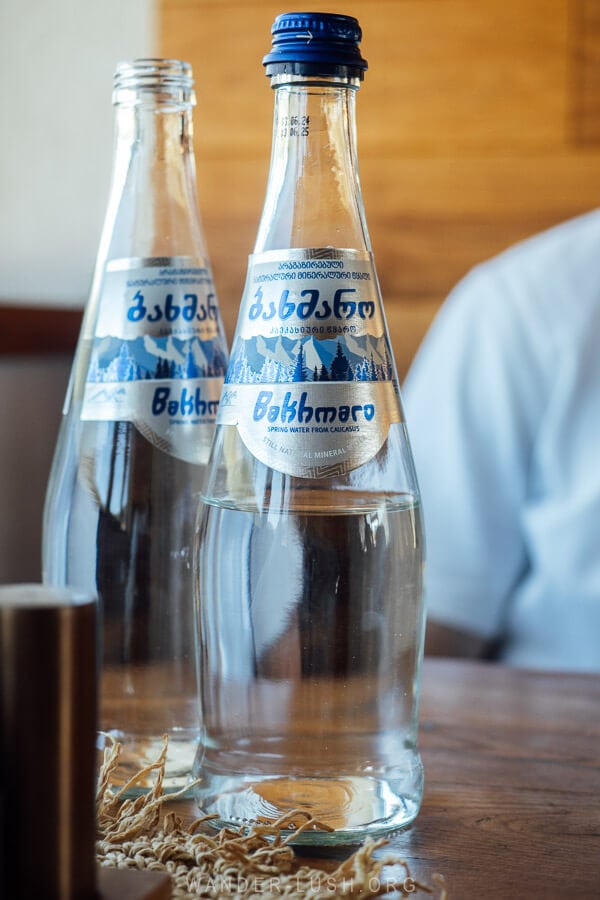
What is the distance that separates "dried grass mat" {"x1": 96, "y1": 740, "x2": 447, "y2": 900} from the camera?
0.34 metres

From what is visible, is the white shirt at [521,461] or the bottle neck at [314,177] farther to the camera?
the white shirt at [521,461]

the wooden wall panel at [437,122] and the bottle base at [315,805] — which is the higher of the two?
the wooden wall panel at [437,122]

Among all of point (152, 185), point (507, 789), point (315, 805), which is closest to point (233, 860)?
point (315, 805)

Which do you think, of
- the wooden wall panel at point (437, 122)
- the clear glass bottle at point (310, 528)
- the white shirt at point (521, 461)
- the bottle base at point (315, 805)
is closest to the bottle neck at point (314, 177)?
the clear glass bottle at point (310, 528)

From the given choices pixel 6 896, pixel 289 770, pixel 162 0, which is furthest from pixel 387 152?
pixel 6 896

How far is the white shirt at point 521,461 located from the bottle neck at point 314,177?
2.57 ft

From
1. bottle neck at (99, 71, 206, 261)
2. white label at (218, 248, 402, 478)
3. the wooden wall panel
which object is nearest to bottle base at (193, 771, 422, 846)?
white label at (218, 248, 402, 478)

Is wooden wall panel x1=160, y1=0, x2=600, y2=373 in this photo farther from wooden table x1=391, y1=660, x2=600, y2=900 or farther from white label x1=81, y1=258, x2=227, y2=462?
white label x1=81, y1=258, x2=227, y2=462

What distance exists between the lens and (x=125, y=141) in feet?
1.51

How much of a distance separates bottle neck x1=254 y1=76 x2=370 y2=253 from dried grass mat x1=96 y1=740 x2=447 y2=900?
22 cm

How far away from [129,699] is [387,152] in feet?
4.19

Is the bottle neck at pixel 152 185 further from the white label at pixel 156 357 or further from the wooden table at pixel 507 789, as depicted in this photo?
the wooden table at pixel 507 789

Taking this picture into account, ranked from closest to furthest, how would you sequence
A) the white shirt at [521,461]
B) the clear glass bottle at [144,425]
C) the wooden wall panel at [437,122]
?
1. the clear glass bottle at [144,425]
2. the white shirt at [521,461]
3. the wooden wall panel at [437,122]

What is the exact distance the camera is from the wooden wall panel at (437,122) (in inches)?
60.7
